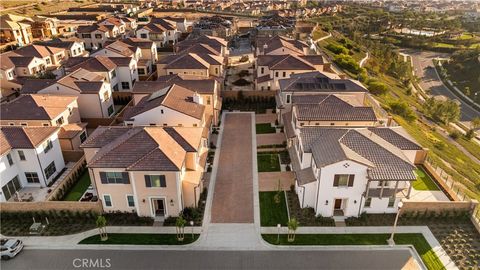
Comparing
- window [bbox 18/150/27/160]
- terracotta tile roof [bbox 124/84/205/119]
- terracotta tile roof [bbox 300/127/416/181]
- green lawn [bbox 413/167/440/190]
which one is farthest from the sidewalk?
window [bbox 18/150/27/160]

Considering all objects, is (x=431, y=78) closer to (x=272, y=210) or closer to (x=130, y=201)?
(x=272, y=210)

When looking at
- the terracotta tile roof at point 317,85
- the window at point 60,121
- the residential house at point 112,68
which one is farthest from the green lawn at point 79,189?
the terracotta tile roof at point 317,85

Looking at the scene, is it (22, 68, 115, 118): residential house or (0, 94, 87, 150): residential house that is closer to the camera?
(0, 94, 87, 150): residential house

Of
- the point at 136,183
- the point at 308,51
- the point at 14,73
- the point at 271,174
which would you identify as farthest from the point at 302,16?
the point at 136,183

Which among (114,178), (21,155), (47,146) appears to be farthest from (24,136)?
(114,178)

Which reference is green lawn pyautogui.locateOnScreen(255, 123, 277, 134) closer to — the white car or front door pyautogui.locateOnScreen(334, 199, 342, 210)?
front door pyautogui.locateOnScreen(334, 199, 342, 210)

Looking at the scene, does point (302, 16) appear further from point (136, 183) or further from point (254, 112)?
point (136, 183)

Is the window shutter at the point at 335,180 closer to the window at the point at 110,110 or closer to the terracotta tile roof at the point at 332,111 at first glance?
the terracotta tile roof at the point at 332,111
